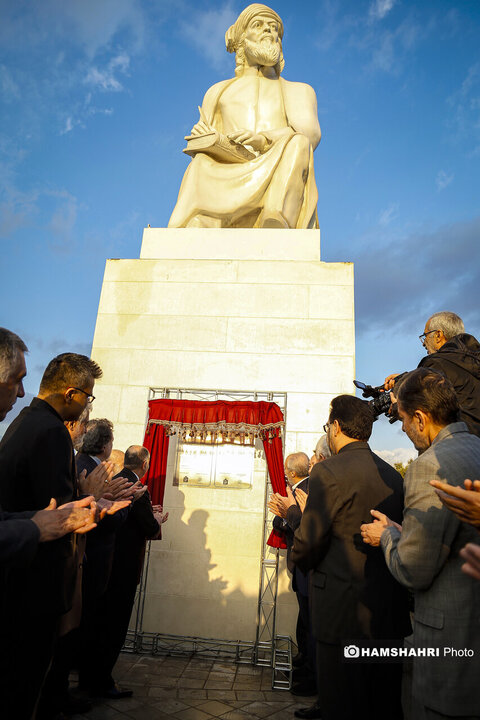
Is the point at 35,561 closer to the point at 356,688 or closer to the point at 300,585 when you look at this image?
the point at 356,688

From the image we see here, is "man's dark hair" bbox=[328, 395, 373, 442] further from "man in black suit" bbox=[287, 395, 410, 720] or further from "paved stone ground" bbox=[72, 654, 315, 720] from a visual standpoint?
"paved stone ground" bbox=[72, 654, 315, 720]

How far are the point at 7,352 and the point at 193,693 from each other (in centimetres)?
295

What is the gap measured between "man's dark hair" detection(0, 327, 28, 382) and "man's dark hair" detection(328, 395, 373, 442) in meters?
1.63

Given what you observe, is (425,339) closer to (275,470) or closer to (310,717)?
(275,470)

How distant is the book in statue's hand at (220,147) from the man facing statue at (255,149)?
13 millimetres

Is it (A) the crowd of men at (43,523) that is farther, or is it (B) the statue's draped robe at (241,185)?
(B) the statue's draped robe at (241,185)

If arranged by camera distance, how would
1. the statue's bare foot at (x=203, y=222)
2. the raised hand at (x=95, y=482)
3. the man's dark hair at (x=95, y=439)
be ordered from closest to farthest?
1. the raised hand at (x=95, y=482)
2. the man's dark hair at (x=95, y=439)
3. the statue's bare foot at (x=203, y=222)

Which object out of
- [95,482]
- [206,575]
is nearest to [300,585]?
[206,575]

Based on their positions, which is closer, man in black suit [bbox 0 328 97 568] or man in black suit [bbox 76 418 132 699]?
man in black suit [bbox 0 328 97 568]

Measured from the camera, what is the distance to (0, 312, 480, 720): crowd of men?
5.45 ft

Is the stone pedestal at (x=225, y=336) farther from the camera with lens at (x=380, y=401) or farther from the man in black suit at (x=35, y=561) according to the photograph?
the man in black suit at (x=35, y=561)

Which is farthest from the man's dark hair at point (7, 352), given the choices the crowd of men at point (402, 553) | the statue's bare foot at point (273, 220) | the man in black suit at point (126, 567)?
the statue's bare foot at point (273, 220)

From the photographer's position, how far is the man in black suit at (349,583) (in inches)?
85.7

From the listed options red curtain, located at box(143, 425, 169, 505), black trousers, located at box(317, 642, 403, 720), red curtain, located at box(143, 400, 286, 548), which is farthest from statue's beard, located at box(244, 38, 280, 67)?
black trousers, located at box(317, 642, 403, 720)
